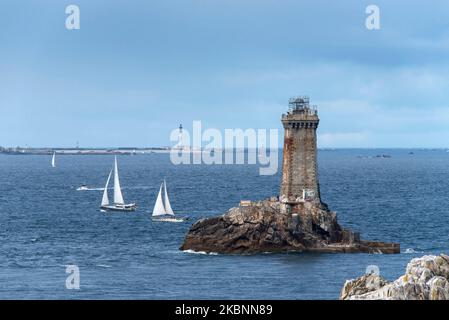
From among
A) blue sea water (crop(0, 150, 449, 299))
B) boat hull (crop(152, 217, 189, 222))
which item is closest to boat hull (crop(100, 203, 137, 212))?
blue sea water (crop(0, 150, 449, 299))

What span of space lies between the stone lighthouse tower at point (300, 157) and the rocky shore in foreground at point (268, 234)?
106 inches

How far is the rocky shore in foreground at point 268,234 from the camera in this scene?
89.3m

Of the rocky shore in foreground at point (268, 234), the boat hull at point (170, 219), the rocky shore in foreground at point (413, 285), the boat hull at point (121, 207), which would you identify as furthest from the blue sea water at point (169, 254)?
the rocky shore in foreground at point (413, 285)

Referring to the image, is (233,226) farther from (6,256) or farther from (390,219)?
(390,219)

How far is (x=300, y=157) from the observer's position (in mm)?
95312

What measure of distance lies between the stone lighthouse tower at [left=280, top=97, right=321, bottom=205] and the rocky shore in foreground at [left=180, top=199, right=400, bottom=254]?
269 cm

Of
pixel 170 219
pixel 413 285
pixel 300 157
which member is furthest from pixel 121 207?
pixel 413 285

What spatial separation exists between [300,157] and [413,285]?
200ft

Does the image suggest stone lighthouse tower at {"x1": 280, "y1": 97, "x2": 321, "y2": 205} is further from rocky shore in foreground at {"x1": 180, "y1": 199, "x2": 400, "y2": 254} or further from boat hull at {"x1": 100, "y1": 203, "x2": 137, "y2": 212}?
boat hull at {"x1": 100, "y1": 203, "x2": 137, "y2": 212}

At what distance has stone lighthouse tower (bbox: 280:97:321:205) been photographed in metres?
95.3

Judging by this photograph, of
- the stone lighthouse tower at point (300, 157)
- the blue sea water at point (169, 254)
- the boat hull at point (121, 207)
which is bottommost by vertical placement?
the blue sea water at point (169, 254)

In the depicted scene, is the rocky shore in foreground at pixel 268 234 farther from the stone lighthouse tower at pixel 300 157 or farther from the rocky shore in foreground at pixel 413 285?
the rocky shore in foreground at pixel 413 285
